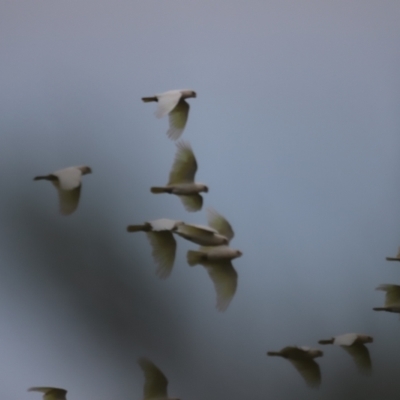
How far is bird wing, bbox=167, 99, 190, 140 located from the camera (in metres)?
0.72

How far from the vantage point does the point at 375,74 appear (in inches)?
32.2

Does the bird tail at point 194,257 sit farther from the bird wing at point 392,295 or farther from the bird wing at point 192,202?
the bird wing at point 392,295

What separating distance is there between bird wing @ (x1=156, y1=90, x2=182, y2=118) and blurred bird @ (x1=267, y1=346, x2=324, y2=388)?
0.33 meters

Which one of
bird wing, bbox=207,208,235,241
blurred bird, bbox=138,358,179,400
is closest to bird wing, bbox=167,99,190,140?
bird wing, bbox=207,208,235,241

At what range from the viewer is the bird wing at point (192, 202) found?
0.71 m

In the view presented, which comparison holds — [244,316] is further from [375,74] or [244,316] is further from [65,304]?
[375,74]

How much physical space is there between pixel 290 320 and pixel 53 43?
1.54ft

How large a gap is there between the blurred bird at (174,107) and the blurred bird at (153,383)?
0.28m

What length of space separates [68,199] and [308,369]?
37cm

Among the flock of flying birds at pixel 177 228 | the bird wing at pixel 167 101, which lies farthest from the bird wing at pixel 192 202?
the bird wing at pixel 167 101

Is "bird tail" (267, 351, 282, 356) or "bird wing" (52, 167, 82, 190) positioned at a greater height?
"bird wing" (52, 167, 82, 190)

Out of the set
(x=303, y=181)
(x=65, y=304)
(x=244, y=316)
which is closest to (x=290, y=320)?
(x=244, y=316)

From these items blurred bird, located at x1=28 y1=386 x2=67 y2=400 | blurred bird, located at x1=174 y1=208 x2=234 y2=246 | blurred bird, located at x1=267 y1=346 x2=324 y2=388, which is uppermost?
blurred bird, located at x1=174 y1=208 x2=234 y2=246

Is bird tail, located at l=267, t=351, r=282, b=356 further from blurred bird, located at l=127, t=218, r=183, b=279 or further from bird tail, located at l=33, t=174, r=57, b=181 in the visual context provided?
bird tail, located at l=33, t=174, r=57, b=181
